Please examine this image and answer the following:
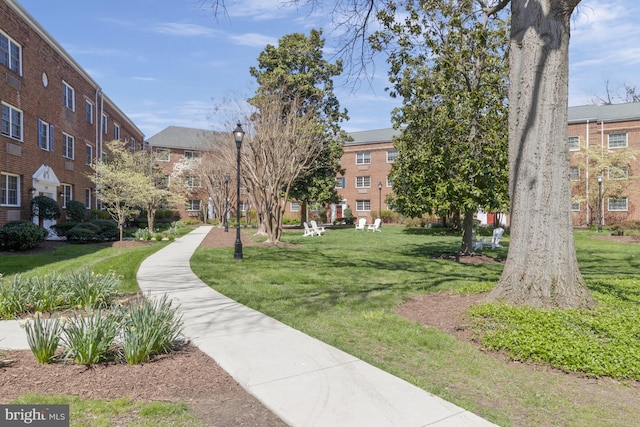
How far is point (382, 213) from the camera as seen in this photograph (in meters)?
43.2

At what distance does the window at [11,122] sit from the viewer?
16531 millimetres

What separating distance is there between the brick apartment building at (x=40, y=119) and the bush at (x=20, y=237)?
2515mm

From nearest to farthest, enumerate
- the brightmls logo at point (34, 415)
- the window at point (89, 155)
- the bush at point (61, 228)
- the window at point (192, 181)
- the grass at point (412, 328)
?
the brightmls logo at point (34, 415) < the grass at point (412, 328) < the bush at point (61, 228) < the window at point (89, 155) < the window at point (192, 181)

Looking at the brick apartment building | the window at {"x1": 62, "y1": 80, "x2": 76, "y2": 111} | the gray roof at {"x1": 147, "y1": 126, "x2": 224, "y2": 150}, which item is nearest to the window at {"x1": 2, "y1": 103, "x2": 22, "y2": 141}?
the brick apartment building

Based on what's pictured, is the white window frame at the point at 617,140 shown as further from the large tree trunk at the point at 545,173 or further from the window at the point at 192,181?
the window at the point at 192,181

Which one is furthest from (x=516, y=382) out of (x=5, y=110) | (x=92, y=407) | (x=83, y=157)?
(x=83, y=157)

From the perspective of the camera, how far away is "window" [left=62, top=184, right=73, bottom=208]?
22.7 meters

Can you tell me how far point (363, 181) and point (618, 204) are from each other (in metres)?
24.4

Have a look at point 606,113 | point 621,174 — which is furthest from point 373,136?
point 621,174

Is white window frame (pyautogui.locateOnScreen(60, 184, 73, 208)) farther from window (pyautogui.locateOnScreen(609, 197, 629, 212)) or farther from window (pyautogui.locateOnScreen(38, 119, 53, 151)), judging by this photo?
window (pyautogui.locateOnScreen(609, 197, 629, 212))

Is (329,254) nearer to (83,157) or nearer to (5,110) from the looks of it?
(5,110)

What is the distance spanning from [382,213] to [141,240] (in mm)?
29097

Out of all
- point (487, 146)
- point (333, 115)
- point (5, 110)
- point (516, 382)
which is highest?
point (333, 115)

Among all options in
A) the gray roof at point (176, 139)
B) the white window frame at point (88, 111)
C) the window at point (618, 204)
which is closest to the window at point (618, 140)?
the window at point (618, 204)
